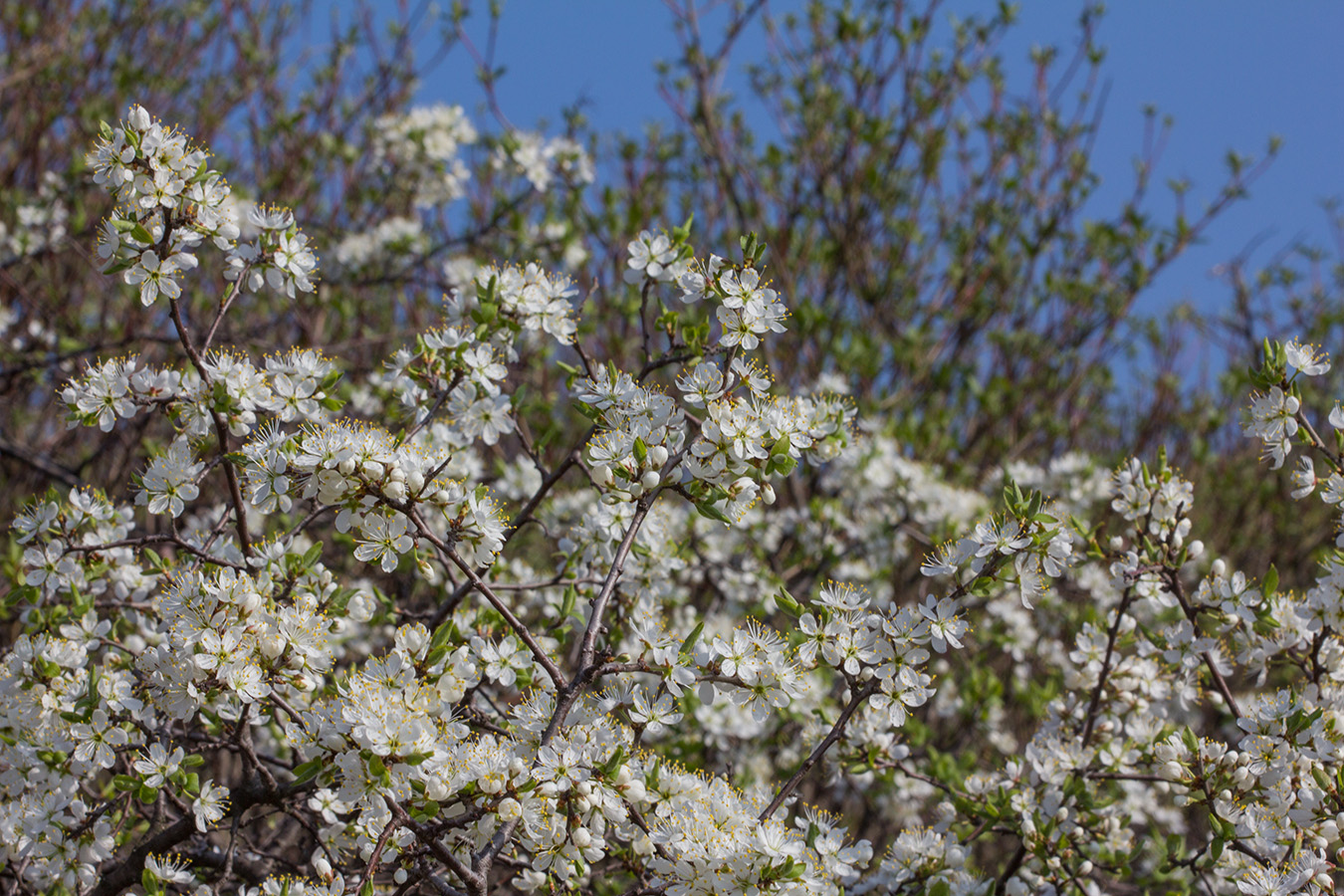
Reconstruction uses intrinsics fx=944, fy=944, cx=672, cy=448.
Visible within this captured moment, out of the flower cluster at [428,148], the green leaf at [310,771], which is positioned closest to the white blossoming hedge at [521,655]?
the green leaf at [310,771]

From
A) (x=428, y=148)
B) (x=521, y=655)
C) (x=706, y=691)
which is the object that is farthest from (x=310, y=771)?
(x=428, y=148)

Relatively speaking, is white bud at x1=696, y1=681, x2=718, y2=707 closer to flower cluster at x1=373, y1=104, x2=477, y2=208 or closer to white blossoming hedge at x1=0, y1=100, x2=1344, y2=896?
white blossoming hedge at x1=0, y1=100, x2=1344, y2=896

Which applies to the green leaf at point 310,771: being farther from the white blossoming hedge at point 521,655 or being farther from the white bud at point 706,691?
the white bud at point 706,691

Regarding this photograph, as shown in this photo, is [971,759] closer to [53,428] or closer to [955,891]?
[955,891]

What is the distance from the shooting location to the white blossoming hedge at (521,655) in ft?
6.35

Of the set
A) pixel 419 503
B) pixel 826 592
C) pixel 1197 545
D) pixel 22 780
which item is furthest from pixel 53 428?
pixel 1197 545

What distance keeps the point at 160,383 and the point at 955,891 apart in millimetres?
2511

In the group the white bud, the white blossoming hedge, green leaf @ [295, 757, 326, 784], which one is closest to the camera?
green leaf @ [295, 757, 326, 784]

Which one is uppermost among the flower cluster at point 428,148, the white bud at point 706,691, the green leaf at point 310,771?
the flower cluster at point 428,148

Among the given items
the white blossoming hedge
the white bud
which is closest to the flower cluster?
the white blossoming hedge

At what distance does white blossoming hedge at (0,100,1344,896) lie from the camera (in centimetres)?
194

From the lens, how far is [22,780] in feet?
7.66

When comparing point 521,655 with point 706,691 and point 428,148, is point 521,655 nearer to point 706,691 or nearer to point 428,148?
point 706,691

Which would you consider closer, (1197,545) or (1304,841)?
(1304,841)
